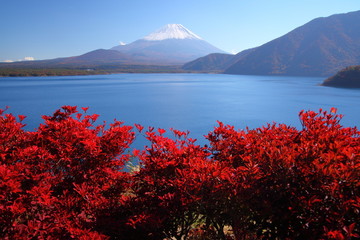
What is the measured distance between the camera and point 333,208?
1.54 m

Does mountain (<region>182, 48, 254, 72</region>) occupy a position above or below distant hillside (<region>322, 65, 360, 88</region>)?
above

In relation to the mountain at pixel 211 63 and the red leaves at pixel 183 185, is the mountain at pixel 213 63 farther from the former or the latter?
the red leaves at pixel 183 185

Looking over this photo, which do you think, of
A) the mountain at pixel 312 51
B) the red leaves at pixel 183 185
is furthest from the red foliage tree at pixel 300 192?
the mountain at pixel 312 51

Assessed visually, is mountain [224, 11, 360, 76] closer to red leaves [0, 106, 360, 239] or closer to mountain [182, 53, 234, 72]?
mountain [182, 53, 234, 72]

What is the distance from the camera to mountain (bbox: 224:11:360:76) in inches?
3366

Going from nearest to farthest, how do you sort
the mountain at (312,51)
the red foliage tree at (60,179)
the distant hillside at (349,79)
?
the red foliage tree at (60,179), the distant hillside at (349,79), the mountain at (312,51)

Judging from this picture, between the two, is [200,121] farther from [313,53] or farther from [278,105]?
[313,53]

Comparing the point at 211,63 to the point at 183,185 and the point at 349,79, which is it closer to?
the point at 349,79

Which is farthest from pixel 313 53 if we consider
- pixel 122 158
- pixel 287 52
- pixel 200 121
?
pixel 122 158

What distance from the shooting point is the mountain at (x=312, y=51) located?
85.5 m

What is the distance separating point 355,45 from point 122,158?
373 feet

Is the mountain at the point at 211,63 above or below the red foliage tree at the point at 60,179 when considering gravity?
above

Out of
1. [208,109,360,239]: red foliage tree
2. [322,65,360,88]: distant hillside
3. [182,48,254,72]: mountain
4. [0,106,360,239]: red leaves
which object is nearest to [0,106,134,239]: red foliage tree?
[0,106,360,239]: red leaves

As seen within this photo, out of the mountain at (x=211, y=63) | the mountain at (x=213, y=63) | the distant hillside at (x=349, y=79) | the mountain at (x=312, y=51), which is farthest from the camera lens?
the mountain at (x=211, y=63)
